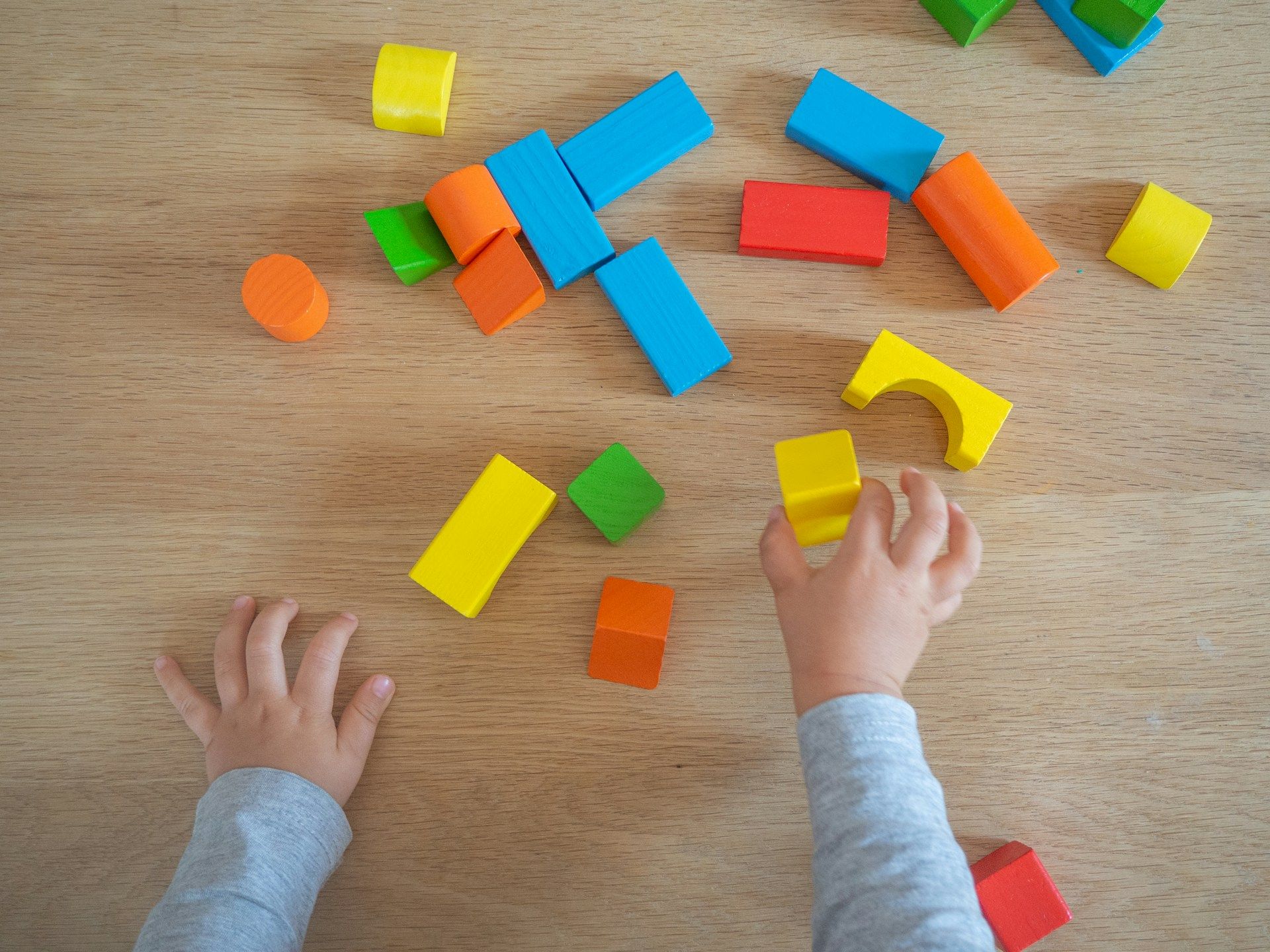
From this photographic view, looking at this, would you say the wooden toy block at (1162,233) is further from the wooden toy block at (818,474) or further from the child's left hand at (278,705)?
the child's left hand at (278,705)

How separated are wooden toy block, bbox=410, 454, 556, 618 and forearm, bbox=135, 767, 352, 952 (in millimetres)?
210

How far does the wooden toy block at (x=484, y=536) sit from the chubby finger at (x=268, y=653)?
14 centimetres

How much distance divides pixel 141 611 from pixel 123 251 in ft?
1.21

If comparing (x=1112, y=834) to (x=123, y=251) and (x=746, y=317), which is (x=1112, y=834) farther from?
(x=123, y=251)

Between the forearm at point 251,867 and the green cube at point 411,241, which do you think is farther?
the green cube at point 411,241

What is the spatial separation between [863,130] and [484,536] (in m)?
0.54

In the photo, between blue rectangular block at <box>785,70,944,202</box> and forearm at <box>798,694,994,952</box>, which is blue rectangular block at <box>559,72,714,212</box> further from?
forearm at <box>798,694,994,952</box>

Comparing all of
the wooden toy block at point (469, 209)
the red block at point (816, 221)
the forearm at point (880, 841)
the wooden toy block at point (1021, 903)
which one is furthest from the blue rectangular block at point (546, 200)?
the wooden toy block at point (1021, 903)

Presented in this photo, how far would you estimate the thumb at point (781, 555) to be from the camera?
27.8 inches

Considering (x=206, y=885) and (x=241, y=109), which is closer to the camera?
(x=206, y=885)

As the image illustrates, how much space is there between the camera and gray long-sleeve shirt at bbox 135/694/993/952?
602 millimetres

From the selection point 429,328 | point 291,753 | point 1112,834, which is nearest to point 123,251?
point 429,328

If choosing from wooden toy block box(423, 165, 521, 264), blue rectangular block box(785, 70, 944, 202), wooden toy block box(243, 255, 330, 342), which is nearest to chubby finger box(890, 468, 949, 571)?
blue rectangular block box(785, 70, 944, 202)

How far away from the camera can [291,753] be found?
2.49ft
